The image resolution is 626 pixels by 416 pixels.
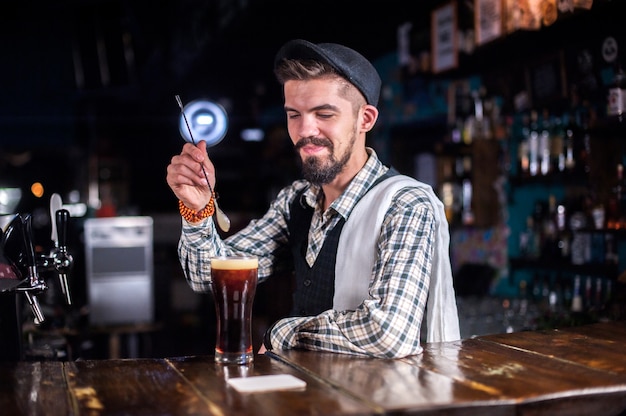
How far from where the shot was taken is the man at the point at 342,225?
197cm

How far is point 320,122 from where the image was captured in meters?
2.23

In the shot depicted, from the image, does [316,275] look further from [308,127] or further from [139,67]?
[139,67]

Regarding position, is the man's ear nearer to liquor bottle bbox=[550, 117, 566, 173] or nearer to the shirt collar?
the shirt collar

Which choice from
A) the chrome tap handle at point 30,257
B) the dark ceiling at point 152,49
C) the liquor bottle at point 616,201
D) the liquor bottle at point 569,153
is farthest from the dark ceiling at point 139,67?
the chrome tap handle at point 30,257

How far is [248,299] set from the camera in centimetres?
184

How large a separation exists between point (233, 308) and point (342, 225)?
610 millimetres

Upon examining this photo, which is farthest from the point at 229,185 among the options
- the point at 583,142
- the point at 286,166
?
the point at 583,142

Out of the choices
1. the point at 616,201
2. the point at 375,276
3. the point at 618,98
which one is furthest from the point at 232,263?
the point at 616,201

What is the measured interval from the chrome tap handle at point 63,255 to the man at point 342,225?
0.31 metres

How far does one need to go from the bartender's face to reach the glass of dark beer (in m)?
0.53

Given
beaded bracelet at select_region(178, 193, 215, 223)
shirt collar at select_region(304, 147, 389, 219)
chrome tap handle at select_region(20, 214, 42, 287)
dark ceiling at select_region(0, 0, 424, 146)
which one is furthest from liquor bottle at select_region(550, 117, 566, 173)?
chrome tap handle at select_region(20, 214, 42, 287)

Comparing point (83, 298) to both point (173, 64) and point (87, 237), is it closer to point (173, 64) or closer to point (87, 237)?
point (87, 237)

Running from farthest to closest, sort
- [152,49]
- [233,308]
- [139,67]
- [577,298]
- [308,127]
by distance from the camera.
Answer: [139,67] → [152,49] → [577,298] → [308,127] → [233,308]

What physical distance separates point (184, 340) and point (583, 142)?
472cm
